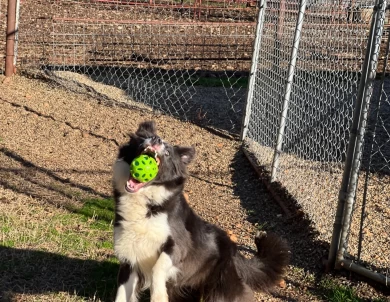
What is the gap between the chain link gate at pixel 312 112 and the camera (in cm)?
485

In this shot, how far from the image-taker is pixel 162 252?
4043 millimetres

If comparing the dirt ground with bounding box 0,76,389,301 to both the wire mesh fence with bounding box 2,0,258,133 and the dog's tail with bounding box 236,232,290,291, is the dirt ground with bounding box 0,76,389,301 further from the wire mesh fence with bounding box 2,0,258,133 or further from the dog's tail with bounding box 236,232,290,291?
the wire mesh fence with bounding box 2,0,258,133

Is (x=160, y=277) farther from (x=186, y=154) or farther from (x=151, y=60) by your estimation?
(x=151, y=60)

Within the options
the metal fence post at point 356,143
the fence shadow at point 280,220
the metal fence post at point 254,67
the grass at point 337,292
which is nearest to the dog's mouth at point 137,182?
the metal fence post at point 356,143

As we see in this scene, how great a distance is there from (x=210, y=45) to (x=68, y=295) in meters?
9.26

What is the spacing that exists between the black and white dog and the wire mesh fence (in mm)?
4976

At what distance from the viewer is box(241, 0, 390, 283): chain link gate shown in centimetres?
485

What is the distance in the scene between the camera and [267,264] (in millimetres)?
4480

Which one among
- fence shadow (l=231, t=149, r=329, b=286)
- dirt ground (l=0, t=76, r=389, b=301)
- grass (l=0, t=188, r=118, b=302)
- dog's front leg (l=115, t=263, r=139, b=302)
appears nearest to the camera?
dog's front leg (l=115, t=263, r=139, b=302)

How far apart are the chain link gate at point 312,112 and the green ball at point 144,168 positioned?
1564mm

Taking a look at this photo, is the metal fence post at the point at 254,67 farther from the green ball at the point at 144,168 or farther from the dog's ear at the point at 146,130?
the green ball at the point at 144,168

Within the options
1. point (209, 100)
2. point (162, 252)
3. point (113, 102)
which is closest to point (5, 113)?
point (113, 102)

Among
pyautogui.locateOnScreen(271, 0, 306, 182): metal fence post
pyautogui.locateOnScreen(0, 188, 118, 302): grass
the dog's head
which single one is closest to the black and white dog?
the dog's head

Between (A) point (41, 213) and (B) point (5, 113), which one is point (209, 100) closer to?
(B) point (5, 113)
